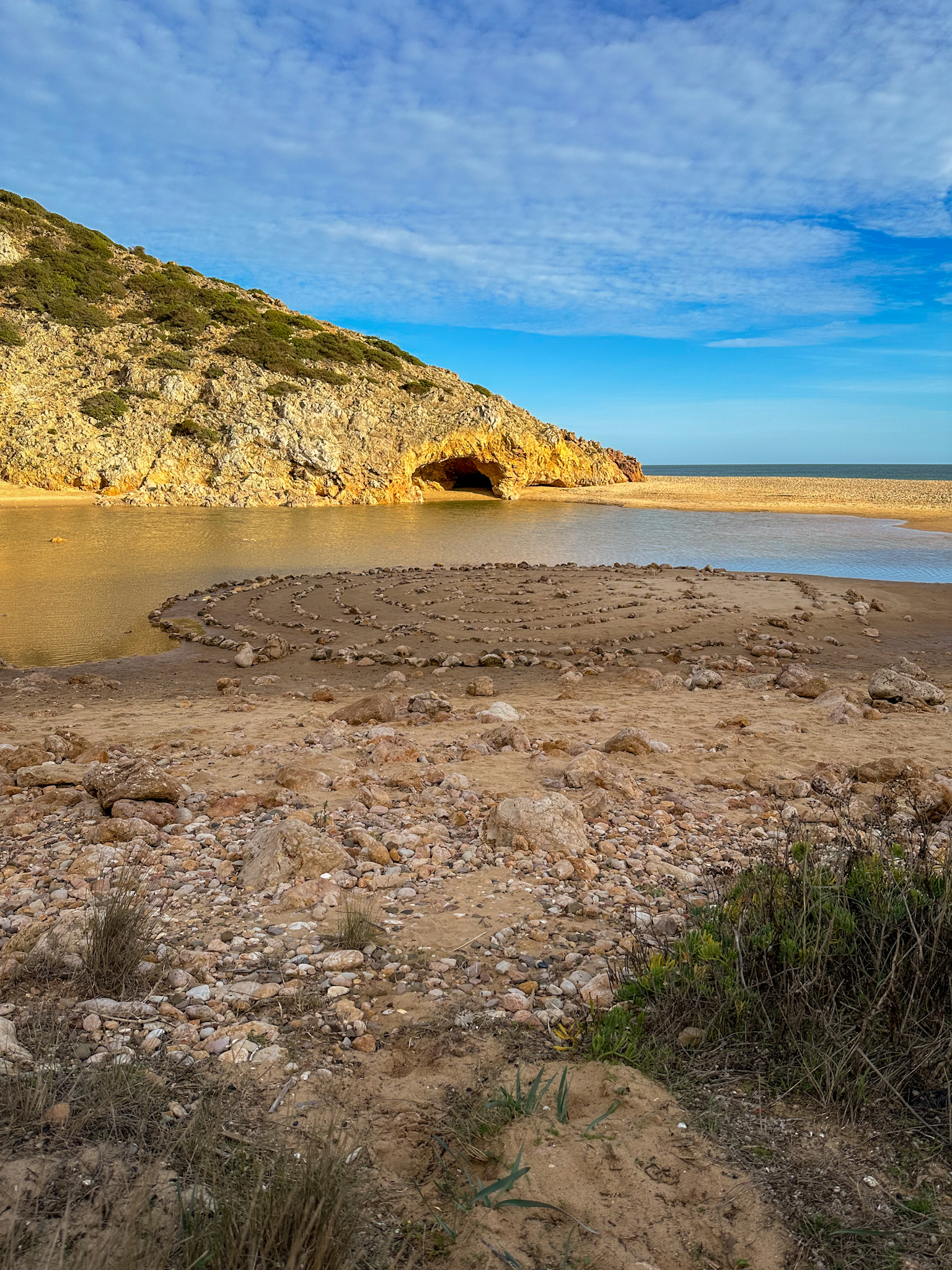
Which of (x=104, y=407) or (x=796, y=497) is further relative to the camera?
(x=796, y=497)

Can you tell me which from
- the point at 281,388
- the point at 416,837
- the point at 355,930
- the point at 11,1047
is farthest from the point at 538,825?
the point at 281,388

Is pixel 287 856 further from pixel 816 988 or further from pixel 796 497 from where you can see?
pixel 796 497

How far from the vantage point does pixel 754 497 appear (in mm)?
50719

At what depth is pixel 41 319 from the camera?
44406mm

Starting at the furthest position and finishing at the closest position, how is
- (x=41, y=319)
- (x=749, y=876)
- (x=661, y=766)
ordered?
(x=41, y=319)
(x=661, y=766)
(x=749, y=876)

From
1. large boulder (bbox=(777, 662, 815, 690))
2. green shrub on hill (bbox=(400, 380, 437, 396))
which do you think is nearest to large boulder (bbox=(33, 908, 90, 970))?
large boulder (bbox=(777, 662, 815, 690))

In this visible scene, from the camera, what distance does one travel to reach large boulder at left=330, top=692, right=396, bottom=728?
7.53 m

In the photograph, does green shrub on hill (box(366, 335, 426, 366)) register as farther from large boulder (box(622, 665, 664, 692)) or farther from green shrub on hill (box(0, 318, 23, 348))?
large boulder (box(622, 665, 664, 692))

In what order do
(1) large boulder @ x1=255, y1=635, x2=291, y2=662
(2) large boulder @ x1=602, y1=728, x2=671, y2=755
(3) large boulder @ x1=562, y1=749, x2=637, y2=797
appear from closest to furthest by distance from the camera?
(3) large boulder @ x1=562, y1=749, x2=637, y2=797
(2) large boulder @ x1=602, y1=728, x2=671, y2=755
(1) large boulder @ x1=255, y1=635, x2=291, y2=662

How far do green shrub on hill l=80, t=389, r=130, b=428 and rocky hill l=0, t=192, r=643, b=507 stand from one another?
90 mm

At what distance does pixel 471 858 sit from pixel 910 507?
146ft

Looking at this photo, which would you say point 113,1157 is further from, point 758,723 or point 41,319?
point 41,319

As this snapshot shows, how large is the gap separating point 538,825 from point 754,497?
5096 cm

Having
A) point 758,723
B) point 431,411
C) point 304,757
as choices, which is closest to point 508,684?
point 758,723
